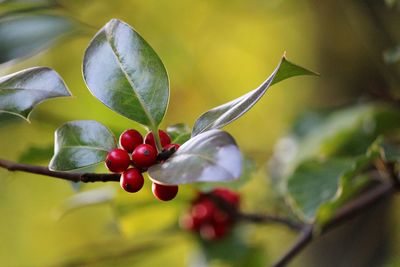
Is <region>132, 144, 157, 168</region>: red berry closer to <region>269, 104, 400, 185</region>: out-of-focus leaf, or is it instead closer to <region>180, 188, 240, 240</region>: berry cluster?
<region>269, 104, 400, 185</region>: out-of-focus leaf

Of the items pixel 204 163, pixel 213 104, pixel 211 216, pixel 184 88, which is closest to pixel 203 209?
pixel 211 216

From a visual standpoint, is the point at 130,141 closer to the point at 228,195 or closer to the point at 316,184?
the point at 316,184

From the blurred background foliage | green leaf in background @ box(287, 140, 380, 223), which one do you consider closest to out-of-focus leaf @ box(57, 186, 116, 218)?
the blurred background foliage

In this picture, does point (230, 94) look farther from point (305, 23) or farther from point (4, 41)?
point (4, 41)

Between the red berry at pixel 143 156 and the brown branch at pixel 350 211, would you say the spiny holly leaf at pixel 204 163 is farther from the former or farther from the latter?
the brown branch at pixel 350 211

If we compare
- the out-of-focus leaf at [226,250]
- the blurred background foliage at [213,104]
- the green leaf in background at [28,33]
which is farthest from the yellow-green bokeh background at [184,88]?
the green leaf in background at [28,33]

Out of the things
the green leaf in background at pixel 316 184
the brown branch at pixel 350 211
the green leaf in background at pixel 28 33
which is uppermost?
the green leaf in background at pixel 28 33
